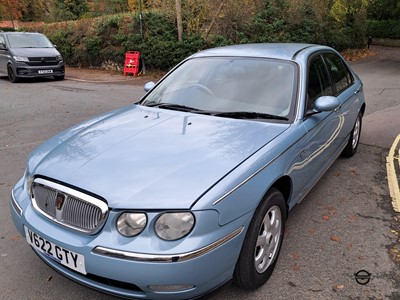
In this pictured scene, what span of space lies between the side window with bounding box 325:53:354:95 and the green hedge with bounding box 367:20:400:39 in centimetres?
2775

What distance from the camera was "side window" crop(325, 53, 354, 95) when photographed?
4328 mm

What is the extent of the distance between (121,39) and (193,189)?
1513cm

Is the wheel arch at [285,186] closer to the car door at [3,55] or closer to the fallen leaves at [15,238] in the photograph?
the fallen leaves at [15,238]

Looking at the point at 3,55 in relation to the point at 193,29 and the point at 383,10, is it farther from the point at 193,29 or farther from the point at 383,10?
the point at 383,10

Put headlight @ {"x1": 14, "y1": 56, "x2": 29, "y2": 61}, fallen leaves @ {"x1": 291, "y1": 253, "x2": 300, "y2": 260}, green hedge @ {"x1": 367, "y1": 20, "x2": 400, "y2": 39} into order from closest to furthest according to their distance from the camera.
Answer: fallen leaves @ {"x1": 291, "y1": 253, "x2": 300, "y2": 260}
headlight @ {"x1": 14, "y1": 56, "x2": 29, "y2": 61}
green hedge @ {"x1": 367, "y1": 20, "x2": 400, "y2": 39}

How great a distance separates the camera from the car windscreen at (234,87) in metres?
3.32

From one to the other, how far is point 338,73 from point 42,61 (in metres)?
11.8

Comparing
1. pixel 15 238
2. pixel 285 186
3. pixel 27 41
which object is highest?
pixel 285 186

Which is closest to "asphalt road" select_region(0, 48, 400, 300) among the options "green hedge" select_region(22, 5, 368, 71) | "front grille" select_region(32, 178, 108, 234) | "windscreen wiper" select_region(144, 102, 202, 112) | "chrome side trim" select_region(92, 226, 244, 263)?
"chrome side trim" select_region(92, 226, 244, 263)

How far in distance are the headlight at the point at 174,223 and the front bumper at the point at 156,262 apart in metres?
0.06

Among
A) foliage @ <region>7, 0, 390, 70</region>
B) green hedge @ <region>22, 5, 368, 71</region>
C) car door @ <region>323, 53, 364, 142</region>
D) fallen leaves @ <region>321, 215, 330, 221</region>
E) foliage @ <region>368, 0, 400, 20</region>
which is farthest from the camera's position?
foliage @ <region>368, 0, 400, 20</region>

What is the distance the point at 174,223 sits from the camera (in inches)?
82.6

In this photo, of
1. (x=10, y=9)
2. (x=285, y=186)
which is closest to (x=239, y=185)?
(x=285, y=186)

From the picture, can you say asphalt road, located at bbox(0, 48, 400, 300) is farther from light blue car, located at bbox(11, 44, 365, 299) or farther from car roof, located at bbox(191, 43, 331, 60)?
car roof, located at bbox(191, 43, 331, 60)
